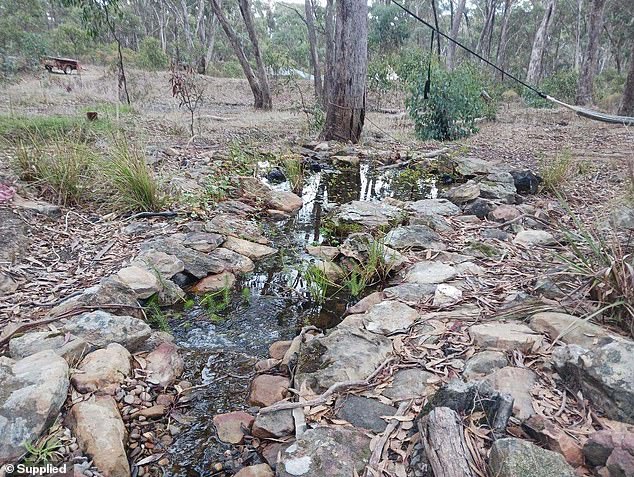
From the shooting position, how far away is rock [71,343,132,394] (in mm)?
1447

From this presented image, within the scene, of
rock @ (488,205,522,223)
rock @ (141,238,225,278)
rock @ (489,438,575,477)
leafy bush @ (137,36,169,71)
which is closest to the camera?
rock @ (489,438,575,477)

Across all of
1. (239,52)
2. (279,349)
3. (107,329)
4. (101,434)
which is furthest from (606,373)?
(239,52)

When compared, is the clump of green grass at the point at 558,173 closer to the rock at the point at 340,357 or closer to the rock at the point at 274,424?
the rock at the point at 340,357

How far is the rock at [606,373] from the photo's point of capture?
1121 mm

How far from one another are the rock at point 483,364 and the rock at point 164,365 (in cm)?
104

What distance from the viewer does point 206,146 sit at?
510 centimetres

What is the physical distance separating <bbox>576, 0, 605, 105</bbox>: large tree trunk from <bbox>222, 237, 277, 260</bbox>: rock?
10986mm

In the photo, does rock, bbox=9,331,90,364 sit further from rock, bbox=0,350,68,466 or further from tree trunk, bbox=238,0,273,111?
tree trunk, bbox=238,0,273,111

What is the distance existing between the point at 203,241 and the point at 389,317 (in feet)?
4.38

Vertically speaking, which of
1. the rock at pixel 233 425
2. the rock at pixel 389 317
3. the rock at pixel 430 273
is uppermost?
the rock at pixel 430 273

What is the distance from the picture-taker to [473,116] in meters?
6.40

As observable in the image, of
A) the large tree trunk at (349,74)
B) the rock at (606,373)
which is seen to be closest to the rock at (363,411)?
the rock at (606,373)

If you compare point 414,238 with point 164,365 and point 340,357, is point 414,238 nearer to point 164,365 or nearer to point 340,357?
point 340,357

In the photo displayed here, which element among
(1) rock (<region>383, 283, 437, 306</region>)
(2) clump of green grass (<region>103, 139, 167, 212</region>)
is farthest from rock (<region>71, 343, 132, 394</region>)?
(2) clump of green grass (<region>103, 139, 167, 212</region>)
